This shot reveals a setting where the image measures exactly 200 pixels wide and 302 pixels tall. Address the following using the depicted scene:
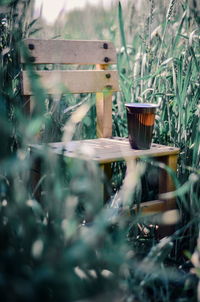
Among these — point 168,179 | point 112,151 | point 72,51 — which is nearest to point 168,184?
point 168,179

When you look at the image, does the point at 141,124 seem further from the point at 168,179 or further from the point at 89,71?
the point at 89,71

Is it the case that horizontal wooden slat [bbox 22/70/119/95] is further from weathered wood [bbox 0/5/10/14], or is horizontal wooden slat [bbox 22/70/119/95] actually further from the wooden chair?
weathered wood [bbox 0/5/10/14]

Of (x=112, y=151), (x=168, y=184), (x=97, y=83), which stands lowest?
(x=168, y=184)

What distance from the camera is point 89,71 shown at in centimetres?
225

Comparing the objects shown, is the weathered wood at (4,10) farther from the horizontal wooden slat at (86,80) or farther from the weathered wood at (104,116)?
the weathered wood at (104,116)

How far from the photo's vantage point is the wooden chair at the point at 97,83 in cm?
185

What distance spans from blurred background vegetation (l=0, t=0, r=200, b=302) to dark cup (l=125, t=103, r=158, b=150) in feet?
0.43

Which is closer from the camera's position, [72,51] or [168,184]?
[168,184]

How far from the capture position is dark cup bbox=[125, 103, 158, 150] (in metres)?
1.76

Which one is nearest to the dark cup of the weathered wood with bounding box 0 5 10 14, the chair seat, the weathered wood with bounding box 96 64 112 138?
the chair seat

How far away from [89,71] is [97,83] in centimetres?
8

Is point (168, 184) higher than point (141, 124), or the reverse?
point (141, 124)

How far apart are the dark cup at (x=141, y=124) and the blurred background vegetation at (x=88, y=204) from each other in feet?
0.43

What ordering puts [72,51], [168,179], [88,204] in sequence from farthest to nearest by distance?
[72,51]
[168,179]
[88,204]
